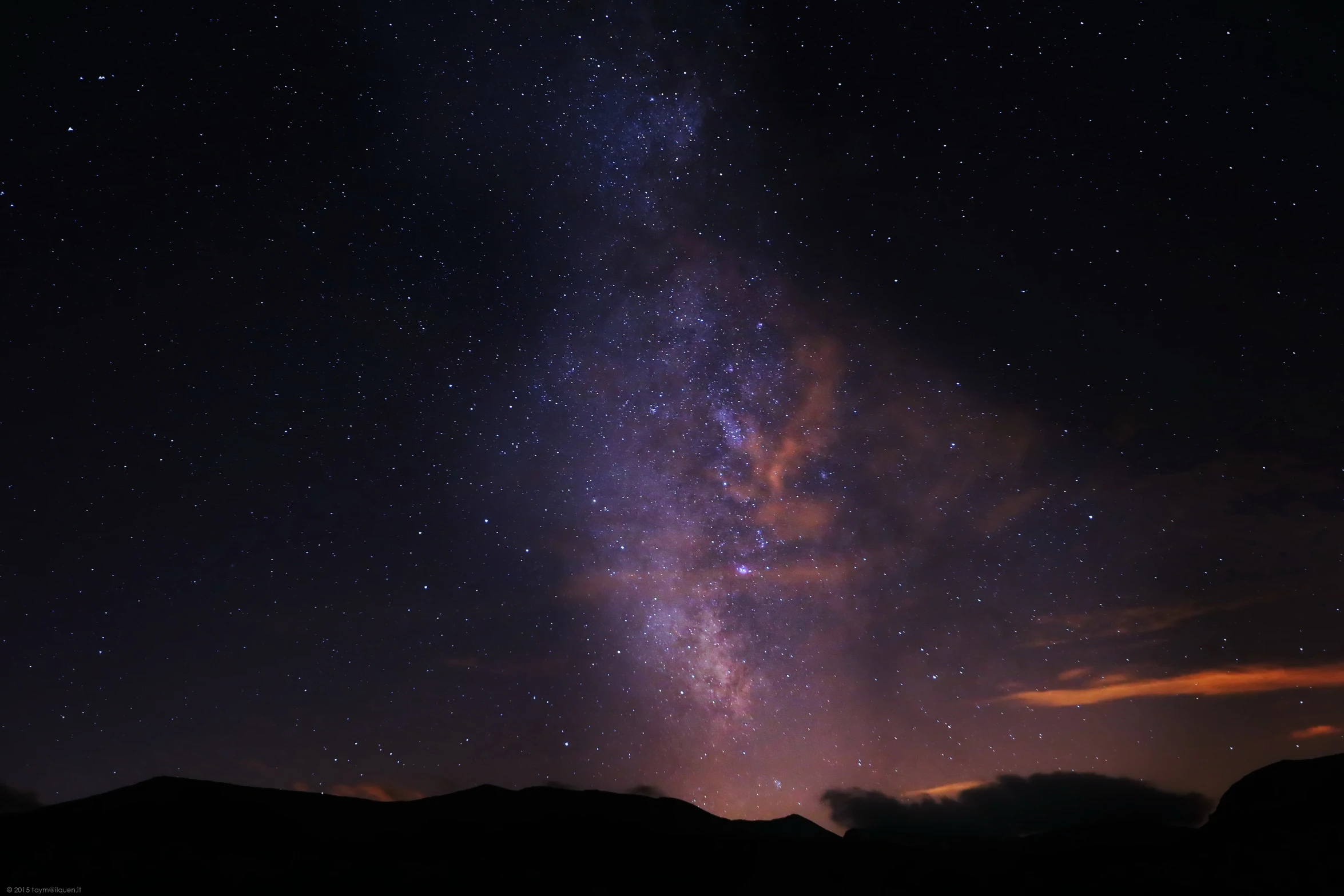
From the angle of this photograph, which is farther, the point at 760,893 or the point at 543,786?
the point at 543,786

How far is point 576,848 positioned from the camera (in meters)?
30.1

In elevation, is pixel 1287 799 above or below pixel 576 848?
above

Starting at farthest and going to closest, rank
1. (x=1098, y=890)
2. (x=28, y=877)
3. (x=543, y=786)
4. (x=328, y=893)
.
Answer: (x=543, y=786), (x=1098, y=890), (x=328, y=893), (x=28, y=877)

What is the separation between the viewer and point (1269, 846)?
1206 inches

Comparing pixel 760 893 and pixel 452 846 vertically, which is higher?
pixel 452 846

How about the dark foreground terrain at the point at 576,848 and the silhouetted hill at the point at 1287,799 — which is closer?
the dark foreground terrain at the point at 576,848

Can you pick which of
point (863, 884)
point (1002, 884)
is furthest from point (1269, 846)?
A: point (863, 884)

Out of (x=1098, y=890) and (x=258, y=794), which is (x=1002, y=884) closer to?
(x=1098, y=890)

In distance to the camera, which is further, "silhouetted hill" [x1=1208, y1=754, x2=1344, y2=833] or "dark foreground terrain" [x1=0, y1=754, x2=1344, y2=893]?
"silhouetted hill" [x1=1208, y1=754, x2=1344, y2=833]

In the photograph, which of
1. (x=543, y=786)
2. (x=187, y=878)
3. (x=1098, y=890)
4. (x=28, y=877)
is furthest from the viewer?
(x=543, y=786)

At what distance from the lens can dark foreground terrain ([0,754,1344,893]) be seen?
64.1 feet

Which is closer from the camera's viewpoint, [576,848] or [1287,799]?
[576,848]

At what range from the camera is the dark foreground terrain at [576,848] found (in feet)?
64.1

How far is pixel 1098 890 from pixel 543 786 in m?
24.9
